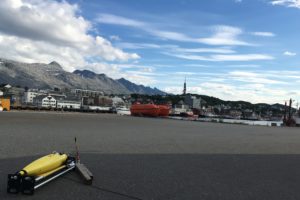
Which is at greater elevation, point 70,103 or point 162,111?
point 70,103

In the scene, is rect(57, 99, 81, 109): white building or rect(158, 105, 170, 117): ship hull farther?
rect(57, 99, 81, 109): white building

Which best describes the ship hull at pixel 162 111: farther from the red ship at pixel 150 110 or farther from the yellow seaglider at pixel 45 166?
the yellow seaglider at pixel 45 166

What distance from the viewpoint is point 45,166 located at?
293 inches

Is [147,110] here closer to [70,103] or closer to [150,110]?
[150,110]

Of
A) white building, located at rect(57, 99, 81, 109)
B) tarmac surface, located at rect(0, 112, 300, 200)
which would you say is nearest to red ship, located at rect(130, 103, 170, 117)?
tarmac surface, located at rect(0, 112, 300, 200)

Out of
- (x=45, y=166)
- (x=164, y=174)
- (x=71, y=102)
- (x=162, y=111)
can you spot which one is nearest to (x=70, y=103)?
(x=71, y=102)

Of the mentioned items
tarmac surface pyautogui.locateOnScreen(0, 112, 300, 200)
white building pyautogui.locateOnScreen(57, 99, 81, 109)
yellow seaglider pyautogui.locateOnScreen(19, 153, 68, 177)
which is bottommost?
tarmac surface pyautogui.locateOnScreen(0, 112, 300, 200)

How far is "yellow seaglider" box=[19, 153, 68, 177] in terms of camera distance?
6793mm

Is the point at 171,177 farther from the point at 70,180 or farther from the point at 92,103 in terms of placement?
the point at 92,103

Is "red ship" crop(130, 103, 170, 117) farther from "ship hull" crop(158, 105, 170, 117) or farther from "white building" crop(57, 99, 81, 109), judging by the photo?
"white building" crop(57, 99, 81, 109)

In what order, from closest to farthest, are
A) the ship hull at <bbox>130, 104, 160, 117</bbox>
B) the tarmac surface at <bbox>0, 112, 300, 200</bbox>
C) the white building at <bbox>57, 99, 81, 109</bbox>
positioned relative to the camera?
the tarmac surface at <bbox>0, 112, 300, 200</bbox>
the ship hull at <bbox>130, 104, 160, 117</bbox>
the white building at <bbox>57, 99, 81, 109</bbox>

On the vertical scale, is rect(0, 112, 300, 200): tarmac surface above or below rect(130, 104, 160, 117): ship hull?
below

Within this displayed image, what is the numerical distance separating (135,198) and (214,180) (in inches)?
105

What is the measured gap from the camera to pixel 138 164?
1025cm
